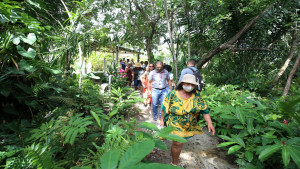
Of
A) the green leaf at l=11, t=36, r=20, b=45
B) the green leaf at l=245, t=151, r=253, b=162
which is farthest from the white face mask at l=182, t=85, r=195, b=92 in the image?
the green leaf at l=11, t=36, r=20, b=45

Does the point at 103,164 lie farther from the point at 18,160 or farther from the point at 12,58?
the point at 12,58

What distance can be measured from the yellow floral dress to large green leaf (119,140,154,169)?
5.04 ft

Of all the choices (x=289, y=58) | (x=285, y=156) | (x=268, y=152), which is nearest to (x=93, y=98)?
(x=268, y=152)

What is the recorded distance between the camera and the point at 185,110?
2.09m

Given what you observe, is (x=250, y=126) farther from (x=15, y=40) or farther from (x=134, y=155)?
(x=15, y=40)

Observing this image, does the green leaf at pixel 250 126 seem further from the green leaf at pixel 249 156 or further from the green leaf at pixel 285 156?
the green leaf at pixel 285 156

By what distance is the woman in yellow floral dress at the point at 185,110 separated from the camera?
2102mm

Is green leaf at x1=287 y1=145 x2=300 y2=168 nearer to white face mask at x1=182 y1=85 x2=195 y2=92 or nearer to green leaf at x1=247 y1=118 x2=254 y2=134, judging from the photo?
green leaf at x1=247 y1=118 x2=254 y2=134

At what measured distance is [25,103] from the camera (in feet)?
5.57

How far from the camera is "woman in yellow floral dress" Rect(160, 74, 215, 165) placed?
2.10 metres

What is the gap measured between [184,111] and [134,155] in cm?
160

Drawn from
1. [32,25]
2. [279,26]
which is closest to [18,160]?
[32,25]

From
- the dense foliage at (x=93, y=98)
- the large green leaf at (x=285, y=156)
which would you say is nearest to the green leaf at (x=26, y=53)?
the dense foliage at (x=93, y=98)

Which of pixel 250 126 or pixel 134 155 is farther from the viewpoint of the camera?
pixel 250 126
